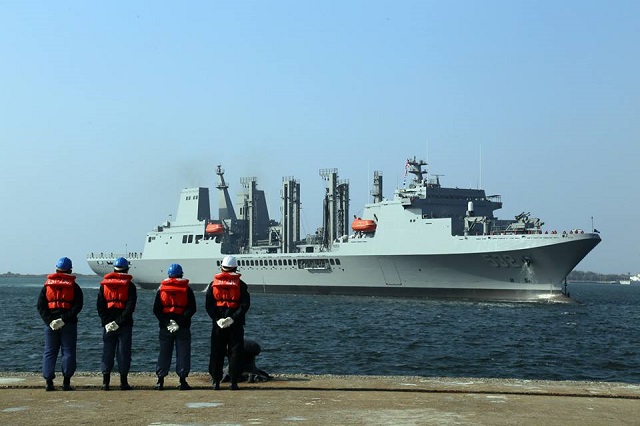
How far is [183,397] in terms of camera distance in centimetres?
681

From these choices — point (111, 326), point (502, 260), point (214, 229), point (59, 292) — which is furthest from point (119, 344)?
point (214, 229)

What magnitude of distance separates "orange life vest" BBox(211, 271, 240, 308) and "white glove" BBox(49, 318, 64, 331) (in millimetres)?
1422

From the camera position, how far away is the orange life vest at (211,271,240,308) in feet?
25.6

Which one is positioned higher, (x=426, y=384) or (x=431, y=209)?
(x=431, y=209)

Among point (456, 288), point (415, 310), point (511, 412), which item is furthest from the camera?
point (456, 288)

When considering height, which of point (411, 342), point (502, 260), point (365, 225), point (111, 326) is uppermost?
point (365, 225)

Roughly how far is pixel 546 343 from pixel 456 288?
17.4 metres

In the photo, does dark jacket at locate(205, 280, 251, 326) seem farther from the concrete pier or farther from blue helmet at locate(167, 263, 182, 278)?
the concrete pier

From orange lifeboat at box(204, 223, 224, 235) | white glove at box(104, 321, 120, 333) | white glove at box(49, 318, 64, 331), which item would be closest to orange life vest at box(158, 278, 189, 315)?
white glove at box(104, 321, 120, 333)

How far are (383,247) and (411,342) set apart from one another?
2061 cm

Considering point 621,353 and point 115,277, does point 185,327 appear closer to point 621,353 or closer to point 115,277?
point 115,277

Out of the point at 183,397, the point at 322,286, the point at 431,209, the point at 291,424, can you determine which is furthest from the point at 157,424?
the point at 322,286

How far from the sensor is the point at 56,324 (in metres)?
7.59

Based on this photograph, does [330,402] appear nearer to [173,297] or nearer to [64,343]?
[173,297]
